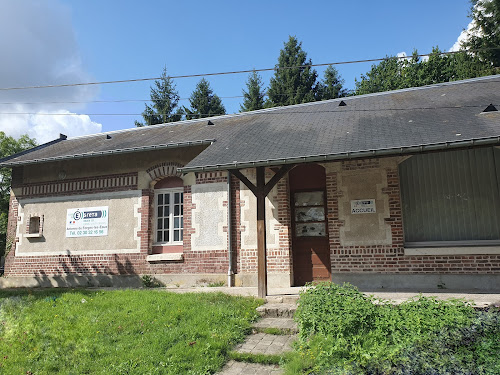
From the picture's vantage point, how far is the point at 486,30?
784 inches

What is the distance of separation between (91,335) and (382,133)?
19.5 feet

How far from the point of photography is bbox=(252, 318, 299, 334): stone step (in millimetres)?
5127

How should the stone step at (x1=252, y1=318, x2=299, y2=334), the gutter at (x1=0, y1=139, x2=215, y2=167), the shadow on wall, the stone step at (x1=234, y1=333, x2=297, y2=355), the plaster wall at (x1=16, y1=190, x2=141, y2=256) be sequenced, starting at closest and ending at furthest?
the stone step at (x1=234, y1=333, x2=297, y2=355)
the stone step at (x1=252, y1=318, x2=299, y2=334)
the gutter at (x1=0, y1=139, x2=215, y2=167)
the shadow on wall
the plaster wall at (x1=16, y1=190, x2=141, y2=256)

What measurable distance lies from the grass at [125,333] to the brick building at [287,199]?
6.21ft

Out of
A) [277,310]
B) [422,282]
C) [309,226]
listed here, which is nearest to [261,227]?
[277,310]

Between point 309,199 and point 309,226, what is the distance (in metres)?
0.63

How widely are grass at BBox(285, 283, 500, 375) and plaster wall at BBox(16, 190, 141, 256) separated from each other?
22.5 ft

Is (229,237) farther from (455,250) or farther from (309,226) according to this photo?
(455,250)

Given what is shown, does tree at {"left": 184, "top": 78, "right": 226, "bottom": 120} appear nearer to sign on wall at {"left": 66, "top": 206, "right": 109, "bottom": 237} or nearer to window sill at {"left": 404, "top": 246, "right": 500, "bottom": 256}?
sign on wall at {"left": 66, "top": 206, "right": 109, "bottom": 237}

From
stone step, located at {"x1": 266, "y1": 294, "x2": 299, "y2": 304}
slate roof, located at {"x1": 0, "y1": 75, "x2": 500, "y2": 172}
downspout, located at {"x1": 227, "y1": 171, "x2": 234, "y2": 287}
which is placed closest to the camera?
slate roof, located at {"x1": 0, "y1": 75, "x2": 500, "y2": 172}

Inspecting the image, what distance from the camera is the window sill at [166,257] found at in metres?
9.16

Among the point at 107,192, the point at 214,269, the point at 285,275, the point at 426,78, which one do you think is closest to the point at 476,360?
the point at 285,275

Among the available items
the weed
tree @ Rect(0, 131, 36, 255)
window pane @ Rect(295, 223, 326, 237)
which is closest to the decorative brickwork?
the weed

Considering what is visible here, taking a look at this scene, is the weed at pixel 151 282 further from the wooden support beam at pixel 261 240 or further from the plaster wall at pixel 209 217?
the wooden support beam at pixel 261 240
